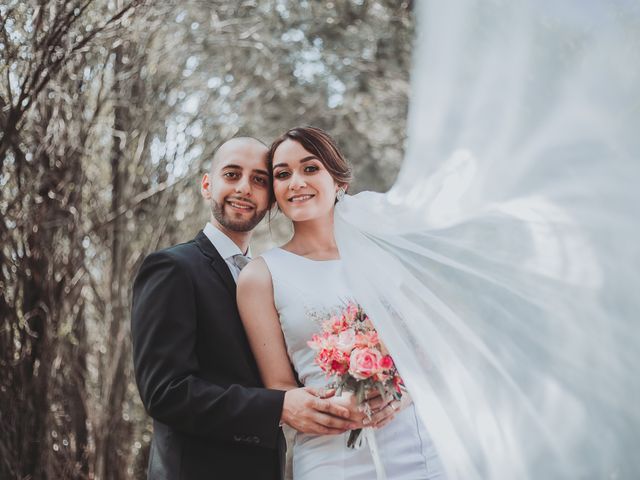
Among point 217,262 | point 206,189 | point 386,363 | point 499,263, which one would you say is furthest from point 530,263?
point 206,189

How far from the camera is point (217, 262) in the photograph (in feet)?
7.79

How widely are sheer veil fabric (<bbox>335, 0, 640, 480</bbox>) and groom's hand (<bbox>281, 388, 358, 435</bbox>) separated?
0.21 metres

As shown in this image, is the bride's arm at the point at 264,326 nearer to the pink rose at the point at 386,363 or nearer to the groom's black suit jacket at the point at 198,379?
the groom's black suit jacket at the point at 198,379

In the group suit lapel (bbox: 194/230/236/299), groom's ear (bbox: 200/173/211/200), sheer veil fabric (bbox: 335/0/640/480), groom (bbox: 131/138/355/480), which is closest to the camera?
sheer veil fabric (bbox: 335/0/640/480)

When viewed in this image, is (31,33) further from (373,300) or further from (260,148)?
(373,300)

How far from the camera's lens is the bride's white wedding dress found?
2.03 meters

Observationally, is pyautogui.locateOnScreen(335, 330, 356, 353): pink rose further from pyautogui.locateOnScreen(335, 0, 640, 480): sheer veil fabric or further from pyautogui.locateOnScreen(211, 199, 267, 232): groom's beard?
pyautogui.locateOnScreen(211, 199, 267, 232): groom's beard

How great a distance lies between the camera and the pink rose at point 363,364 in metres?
1.83

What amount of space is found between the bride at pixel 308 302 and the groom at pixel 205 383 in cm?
9

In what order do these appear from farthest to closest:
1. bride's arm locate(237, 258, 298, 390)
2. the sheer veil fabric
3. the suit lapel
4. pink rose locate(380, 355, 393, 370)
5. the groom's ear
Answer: the groom's ear, the suit lapel, bride's arm locate(237, 258, 298, 390), pink rose locate(380, 355, 393, 370), the sheer veil fabric

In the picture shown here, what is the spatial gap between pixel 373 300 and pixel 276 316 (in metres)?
0.32

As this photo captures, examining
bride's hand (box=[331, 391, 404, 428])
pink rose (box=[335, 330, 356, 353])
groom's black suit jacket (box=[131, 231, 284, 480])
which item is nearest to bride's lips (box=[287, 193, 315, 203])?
groom's black suit jacket (box=[131, 231, 284, 480])

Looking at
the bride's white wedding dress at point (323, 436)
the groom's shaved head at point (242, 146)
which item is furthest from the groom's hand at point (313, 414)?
the groom's shaved head at point (242, 146)

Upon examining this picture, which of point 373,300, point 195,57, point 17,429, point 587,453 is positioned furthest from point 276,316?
point 195,57
